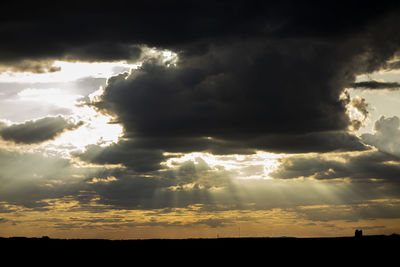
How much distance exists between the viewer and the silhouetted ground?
92500mm

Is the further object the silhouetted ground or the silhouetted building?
the silhouetted building

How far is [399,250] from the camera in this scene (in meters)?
103

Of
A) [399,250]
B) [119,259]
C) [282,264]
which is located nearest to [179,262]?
[119,259]

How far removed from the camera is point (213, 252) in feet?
343

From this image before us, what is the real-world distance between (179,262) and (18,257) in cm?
3023

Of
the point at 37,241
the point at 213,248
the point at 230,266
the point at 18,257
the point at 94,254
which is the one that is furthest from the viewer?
the point at 37,241

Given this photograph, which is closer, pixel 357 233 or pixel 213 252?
pixel 213 252

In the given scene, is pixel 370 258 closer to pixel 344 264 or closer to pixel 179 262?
pixel 344 264

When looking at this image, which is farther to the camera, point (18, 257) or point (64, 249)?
point (64, 249)

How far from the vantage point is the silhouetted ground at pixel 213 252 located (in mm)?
92500

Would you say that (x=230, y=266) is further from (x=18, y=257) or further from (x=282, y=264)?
(x=18, y=257)

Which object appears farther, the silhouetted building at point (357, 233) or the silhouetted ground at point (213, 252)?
the silhouetted building at point (357, 233)

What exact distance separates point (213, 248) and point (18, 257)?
41.8 metres

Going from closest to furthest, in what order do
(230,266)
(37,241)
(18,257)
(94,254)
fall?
(230,266) → (18,257) → (94,254) → (37,241)
